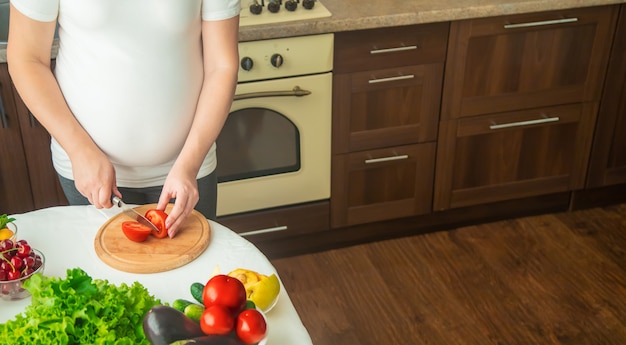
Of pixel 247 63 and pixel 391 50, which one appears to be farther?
pixel 391 50

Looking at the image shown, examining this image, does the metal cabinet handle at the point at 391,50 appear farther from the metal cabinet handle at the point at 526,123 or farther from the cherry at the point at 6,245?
the cherry at the point at 6,245

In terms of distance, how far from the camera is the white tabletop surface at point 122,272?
1174mm

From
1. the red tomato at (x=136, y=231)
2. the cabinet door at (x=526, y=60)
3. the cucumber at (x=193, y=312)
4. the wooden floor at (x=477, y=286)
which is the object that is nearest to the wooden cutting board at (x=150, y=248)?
the red tomato at (x=136, y=231)

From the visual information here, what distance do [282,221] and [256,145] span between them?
0.30 meters

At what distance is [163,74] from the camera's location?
1.42 metres

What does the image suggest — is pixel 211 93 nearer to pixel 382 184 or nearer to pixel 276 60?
pixel 276 60

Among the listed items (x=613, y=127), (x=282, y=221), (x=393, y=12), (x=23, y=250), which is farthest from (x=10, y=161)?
(x=613, y=127)

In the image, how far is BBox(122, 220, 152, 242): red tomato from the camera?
1297 millimetres

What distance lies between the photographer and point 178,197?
4.38 ft

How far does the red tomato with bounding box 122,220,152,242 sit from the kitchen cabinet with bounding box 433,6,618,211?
139 centimetres

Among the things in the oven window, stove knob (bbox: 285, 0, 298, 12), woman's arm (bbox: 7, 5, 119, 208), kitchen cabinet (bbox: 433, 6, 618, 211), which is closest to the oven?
the oven window

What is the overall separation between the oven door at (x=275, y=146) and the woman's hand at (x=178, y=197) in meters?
0.92

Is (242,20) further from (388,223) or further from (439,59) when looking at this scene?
(388,223)

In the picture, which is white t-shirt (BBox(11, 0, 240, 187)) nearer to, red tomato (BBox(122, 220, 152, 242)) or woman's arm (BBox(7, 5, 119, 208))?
woman's arm (BBox(7, 5, 119, 208))
